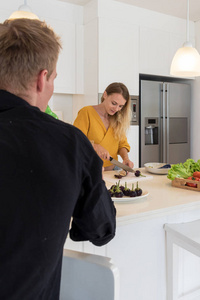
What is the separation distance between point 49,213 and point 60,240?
8cm

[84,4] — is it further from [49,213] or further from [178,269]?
[49,213]

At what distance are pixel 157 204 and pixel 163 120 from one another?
2.76 m

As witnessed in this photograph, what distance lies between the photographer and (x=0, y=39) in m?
0.73

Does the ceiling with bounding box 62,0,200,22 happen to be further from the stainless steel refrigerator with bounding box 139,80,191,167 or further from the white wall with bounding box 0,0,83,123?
the stainless steel refrigerator with bounding box 139,80,191,167

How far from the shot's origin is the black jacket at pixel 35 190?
611mm

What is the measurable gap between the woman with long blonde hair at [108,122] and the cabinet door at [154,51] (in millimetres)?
1585

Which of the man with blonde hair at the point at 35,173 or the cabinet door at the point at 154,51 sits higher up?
the cabinet door at the point at 154,51

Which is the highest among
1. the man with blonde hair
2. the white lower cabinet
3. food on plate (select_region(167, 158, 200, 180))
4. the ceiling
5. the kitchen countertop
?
the ceiling

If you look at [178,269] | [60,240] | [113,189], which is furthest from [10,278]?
[178,269]

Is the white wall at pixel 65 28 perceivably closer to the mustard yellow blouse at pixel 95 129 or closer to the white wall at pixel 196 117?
the mustard yellow blouse at pixel 95 129

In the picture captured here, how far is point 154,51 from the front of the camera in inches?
158

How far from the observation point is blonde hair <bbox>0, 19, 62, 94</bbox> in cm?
72

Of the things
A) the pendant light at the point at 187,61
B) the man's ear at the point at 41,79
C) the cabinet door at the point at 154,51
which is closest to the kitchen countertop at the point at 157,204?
the man's ear at the point at 41,79

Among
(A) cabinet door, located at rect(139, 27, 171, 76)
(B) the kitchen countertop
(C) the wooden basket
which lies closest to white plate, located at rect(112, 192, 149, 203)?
(B) the kitchen countertop
